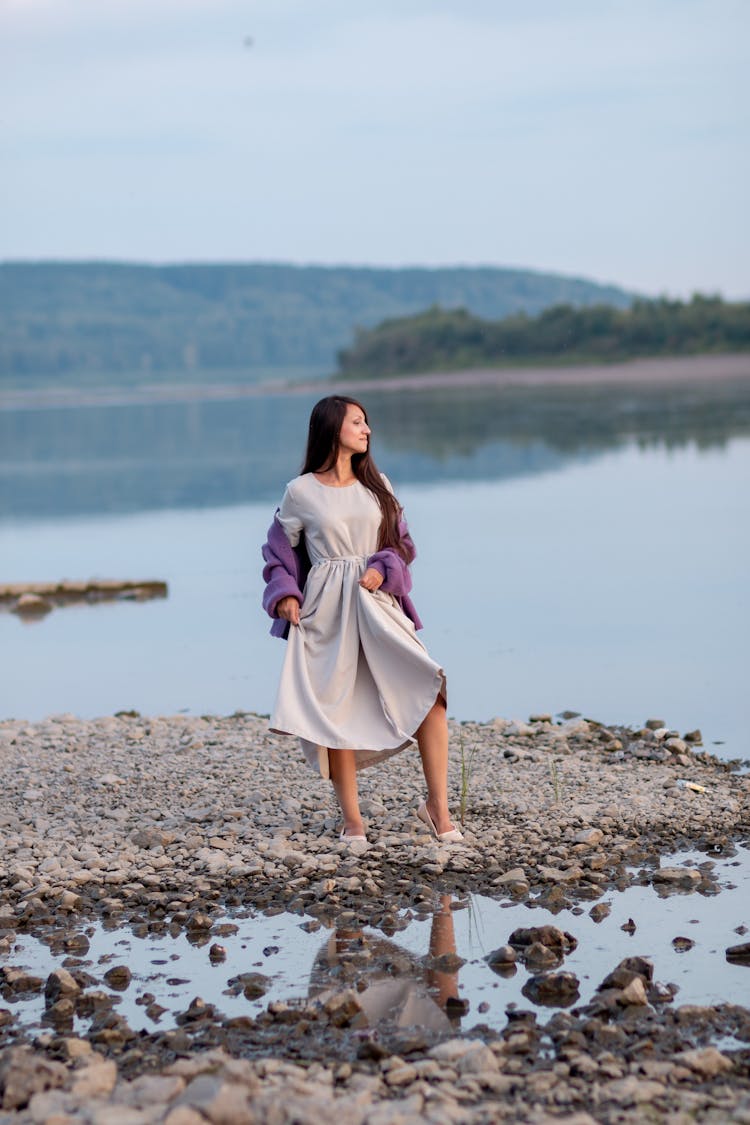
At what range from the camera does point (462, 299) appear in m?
141

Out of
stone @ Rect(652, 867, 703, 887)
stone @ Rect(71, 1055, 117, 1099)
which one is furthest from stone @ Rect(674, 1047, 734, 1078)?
stone @ Rect(652, 867, 703, 887)

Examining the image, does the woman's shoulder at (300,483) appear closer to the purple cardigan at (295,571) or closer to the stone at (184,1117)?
the purple cardigan at (295,571)

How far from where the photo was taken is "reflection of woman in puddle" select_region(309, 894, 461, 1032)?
4.63 meters

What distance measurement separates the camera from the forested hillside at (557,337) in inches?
2574

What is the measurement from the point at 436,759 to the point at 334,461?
1.21 metres

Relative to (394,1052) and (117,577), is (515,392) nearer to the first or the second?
(117,577)

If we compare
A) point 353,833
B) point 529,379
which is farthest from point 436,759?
point 529,379

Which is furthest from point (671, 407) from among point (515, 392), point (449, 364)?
point (449, 364)

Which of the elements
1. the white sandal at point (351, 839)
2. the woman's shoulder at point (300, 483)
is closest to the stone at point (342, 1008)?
the white sandal at point (351, 839)

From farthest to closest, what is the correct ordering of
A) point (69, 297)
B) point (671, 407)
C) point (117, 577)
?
point (69, 297) < point (671, 407) < point (117, 577)

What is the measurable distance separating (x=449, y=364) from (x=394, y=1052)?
7220 centimetres

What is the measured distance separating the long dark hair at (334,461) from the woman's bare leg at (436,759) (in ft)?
2.09

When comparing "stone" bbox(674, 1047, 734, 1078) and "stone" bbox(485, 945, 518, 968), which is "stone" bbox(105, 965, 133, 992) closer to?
"stone" bbox(485, 945, 518, 968)

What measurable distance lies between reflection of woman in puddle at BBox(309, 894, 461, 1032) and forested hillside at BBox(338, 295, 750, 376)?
2347 inches
